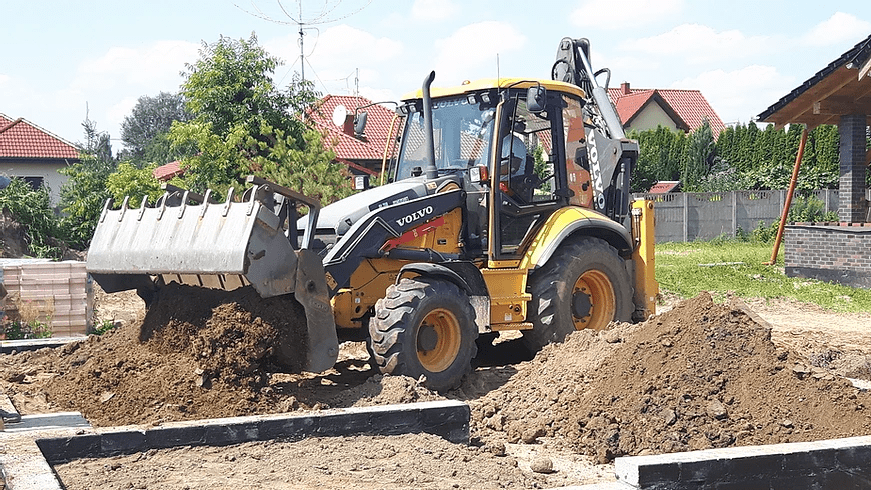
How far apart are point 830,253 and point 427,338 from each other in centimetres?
1183

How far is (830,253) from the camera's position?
17.5m

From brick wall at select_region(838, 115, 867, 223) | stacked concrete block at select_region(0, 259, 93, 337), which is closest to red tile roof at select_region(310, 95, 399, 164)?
brick wall at select_region(838, 115, 867, 223)

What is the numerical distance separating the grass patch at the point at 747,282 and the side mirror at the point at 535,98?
7.80 m

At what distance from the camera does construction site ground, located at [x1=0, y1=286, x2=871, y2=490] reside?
553 centimetres

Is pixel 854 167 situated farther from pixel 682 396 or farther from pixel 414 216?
pixel 682 396

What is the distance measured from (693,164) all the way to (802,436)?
122 feet

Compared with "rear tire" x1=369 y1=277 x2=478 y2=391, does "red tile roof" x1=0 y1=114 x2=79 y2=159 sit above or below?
above

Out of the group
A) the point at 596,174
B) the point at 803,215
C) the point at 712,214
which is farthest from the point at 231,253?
the point at 803,215

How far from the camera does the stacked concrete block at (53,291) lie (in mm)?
12034

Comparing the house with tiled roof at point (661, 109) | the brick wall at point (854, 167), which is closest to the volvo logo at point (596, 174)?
the brick wall at point (854, 167)

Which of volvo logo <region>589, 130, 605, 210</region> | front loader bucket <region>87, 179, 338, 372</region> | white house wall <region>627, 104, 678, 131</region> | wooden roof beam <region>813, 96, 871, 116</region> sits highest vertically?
white house wall <region>627, 104, 678, 131</region>

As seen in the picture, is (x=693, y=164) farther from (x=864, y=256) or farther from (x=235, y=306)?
(x=235, y=306)

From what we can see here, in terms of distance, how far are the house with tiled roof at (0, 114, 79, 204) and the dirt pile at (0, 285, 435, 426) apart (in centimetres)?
4154

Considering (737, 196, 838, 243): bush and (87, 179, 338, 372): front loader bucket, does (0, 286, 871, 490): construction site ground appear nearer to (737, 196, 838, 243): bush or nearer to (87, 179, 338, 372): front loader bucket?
(87, 179, 338, 372): front loader bucket
